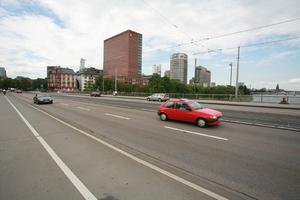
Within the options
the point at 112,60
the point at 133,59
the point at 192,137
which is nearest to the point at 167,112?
the point at 192,137

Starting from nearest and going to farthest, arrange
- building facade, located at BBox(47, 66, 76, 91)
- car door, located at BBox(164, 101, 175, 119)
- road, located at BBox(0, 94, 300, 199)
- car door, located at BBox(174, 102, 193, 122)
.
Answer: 1. road, located at BBox(0, 94, 300, 199)
2. car door, located at BBox(174, 102, 193, 122)
3. car door, located at BBox(164, 101, 175, 119)
4. building facade, located at BBox(47, 66, 76, 91)

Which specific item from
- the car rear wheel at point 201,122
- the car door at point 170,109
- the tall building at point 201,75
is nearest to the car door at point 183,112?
the car door at point 170,109

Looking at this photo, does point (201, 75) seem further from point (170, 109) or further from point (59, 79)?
→ point (59, 79)

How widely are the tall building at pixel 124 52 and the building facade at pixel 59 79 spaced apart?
309 feet

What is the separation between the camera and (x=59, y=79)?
495 feet

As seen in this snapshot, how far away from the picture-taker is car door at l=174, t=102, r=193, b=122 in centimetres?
1040

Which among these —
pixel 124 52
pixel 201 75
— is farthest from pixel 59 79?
pixel 124 52

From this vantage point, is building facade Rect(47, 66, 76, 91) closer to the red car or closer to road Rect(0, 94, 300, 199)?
the red car

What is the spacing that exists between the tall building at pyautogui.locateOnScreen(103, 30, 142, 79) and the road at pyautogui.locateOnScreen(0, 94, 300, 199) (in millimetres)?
42392

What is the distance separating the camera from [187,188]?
3.65 meters

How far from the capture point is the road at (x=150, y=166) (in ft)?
11.6

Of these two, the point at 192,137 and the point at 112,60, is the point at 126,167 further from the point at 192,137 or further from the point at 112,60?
the point at 112,60

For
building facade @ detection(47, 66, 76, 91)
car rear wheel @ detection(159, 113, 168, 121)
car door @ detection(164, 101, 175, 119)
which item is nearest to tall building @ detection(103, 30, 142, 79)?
car door @ detection(164, 101, 175, 119)

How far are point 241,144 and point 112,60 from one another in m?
60.6
